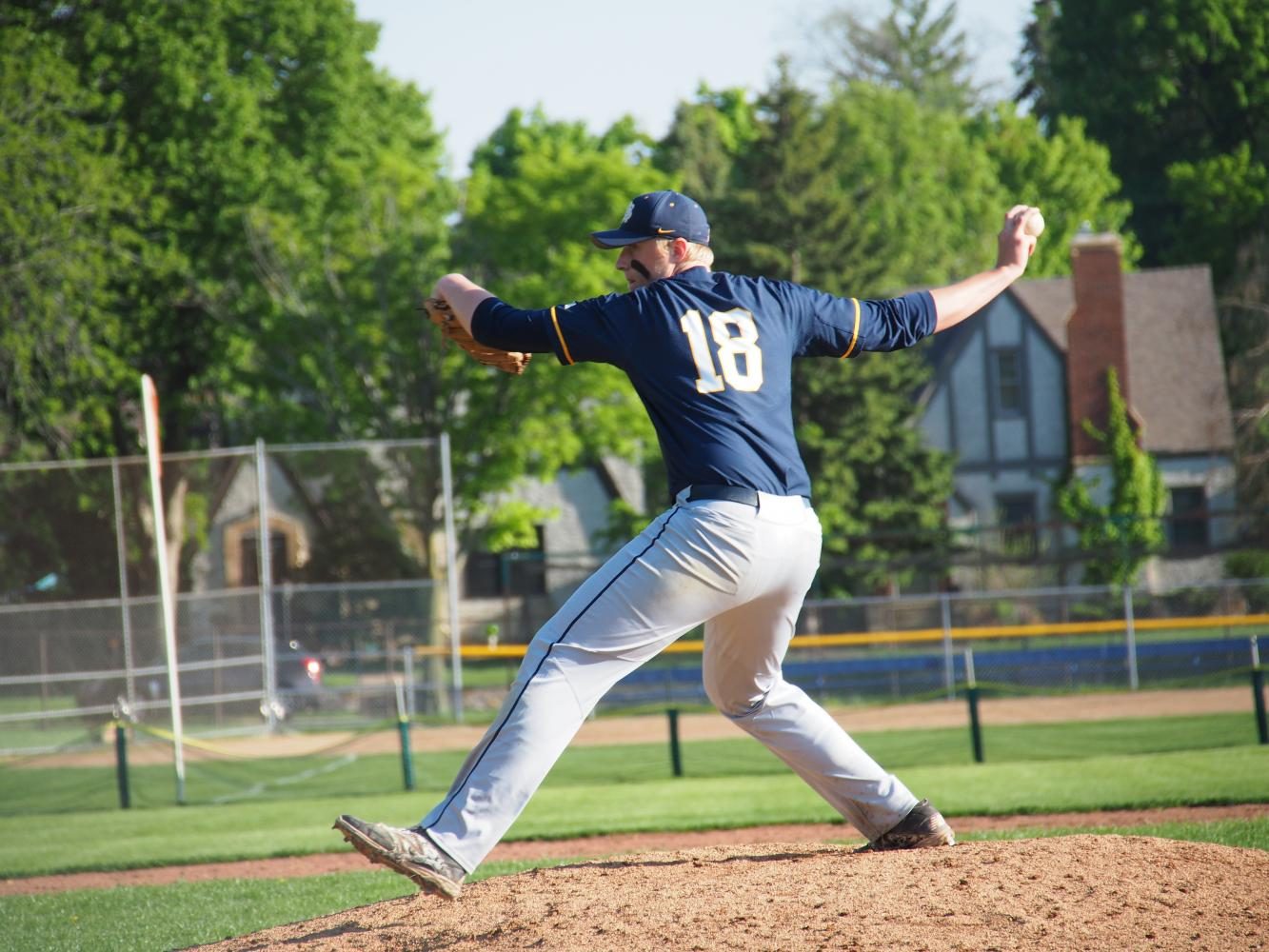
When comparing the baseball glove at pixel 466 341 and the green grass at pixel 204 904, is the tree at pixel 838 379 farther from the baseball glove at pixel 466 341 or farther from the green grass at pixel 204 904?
the baseball glove at pixel 466 341

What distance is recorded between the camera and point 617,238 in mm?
4680

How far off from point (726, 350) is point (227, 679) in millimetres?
16809

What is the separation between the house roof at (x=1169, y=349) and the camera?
113ft

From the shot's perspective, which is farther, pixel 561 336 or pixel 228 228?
pixel 228 228

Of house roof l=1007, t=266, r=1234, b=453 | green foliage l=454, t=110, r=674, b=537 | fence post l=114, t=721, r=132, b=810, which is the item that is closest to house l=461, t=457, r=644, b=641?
green foliage l=454, t=110, r=674, b=537

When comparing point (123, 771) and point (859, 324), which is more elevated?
point (859, 324)

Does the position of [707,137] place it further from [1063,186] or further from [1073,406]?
[1073,406]

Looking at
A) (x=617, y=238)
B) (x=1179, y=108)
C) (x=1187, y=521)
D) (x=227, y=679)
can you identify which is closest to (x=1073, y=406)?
(x=1187, y=521)

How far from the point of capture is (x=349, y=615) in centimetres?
2041

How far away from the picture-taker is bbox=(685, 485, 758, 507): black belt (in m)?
4.41

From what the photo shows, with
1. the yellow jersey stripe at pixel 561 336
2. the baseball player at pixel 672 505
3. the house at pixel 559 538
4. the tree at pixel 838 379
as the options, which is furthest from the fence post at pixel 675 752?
the house at pixel 559 538

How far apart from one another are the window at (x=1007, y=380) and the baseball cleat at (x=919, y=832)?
3081 centimetres

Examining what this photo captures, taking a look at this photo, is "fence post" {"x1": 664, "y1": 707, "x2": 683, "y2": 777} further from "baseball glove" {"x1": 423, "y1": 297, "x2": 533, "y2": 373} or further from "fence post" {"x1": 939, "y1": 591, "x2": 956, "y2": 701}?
"baseball glove" {"x1": 423, "y1": 297, "x2": 533, "y2": 373}

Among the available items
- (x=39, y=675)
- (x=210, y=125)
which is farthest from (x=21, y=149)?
(x=39, y=675)
